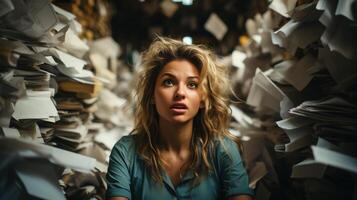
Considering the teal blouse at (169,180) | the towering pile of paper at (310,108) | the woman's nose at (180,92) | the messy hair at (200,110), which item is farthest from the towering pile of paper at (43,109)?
the towering pile of paper at (310,108)

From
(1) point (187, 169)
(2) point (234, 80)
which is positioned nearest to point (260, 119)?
(2) point (234, 80)

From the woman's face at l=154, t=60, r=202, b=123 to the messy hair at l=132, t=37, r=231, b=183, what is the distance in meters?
0.04

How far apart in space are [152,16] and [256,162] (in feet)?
11.4

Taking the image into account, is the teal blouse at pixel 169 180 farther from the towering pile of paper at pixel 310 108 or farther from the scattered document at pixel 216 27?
the scattered document at pixel 216 27

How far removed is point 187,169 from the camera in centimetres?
137

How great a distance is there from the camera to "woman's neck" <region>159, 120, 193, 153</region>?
143 centimetres

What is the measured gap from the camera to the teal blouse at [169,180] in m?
1.30

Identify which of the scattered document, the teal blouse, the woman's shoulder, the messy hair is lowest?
the teal blouse

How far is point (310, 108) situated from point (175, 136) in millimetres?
537

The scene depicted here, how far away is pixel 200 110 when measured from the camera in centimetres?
153

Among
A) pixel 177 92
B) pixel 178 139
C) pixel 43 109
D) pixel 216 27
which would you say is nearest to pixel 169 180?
pixel 178 139

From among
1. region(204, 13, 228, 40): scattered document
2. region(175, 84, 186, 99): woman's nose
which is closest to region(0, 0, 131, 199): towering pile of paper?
region(175, 84, 186, 99): woman's nose

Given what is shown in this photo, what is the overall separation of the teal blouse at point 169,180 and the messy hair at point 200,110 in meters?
0.04

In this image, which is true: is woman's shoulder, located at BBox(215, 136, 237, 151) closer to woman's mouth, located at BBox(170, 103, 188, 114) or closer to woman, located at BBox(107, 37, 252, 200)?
woman, located at BBox(107, 37, 252, 200)
